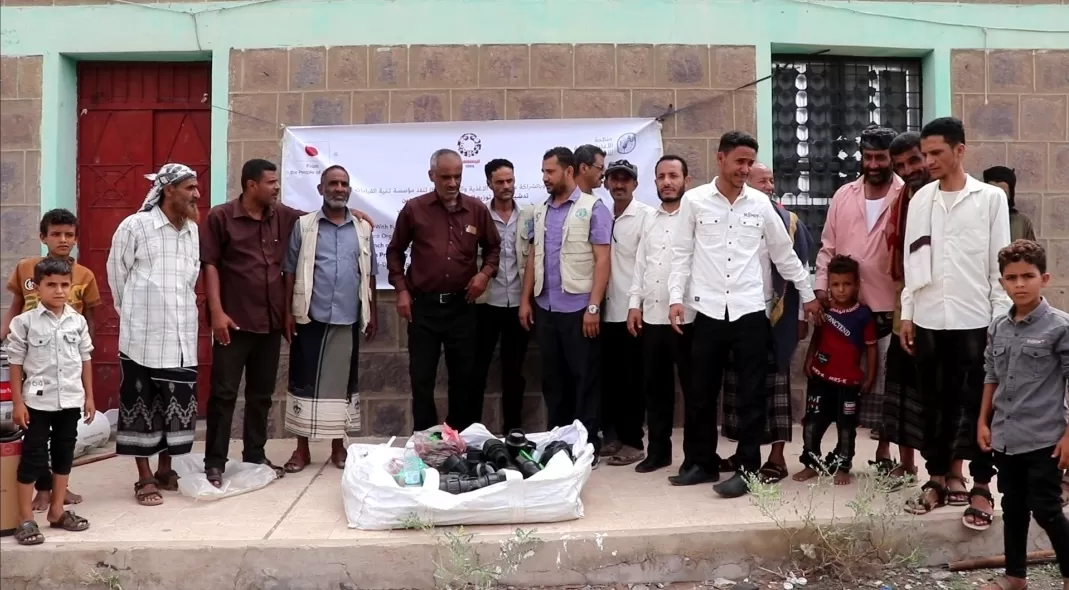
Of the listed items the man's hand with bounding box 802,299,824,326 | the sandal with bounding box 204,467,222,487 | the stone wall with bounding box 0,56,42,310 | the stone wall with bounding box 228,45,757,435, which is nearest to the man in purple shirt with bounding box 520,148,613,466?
the stone wall with bounding box 228,45,757,435

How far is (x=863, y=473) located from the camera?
14.4 feet

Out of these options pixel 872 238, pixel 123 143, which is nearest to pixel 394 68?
pixel 123 143

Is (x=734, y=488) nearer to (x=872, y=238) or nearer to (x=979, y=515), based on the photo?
(x=979, y=515)

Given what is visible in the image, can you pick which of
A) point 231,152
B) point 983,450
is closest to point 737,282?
point 983,450

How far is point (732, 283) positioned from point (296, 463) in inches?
107

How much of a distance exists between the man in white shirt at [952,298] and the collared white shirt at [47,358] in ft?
12.5

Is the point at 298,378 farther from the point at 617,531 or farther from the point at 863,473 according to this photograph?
the point at 863,473

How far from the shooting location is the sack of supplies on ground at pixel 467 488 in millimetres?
3939

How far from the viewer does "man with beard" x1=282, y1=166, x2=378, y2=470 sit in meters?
5.13

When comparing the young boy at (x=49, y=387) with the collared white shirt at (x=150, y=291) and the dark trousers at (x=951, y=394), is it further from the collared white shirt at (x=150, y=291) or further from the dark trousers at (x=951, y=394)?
the dark trousers at (x=951, y=394)

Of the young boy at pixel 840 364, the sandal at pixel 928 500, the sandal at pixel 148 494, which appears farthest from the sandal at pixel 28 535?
the sandal at pixel 928 500

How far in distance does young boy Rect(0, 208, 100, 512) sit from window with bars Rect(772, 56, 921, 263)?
445 cm

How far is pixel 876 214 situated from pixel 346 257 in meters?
2.96

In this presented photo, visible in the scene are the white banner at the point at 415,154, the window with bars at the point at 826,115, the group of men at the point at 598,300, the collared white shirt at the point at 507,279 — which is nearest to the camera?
the group of men at the point at 598,300
